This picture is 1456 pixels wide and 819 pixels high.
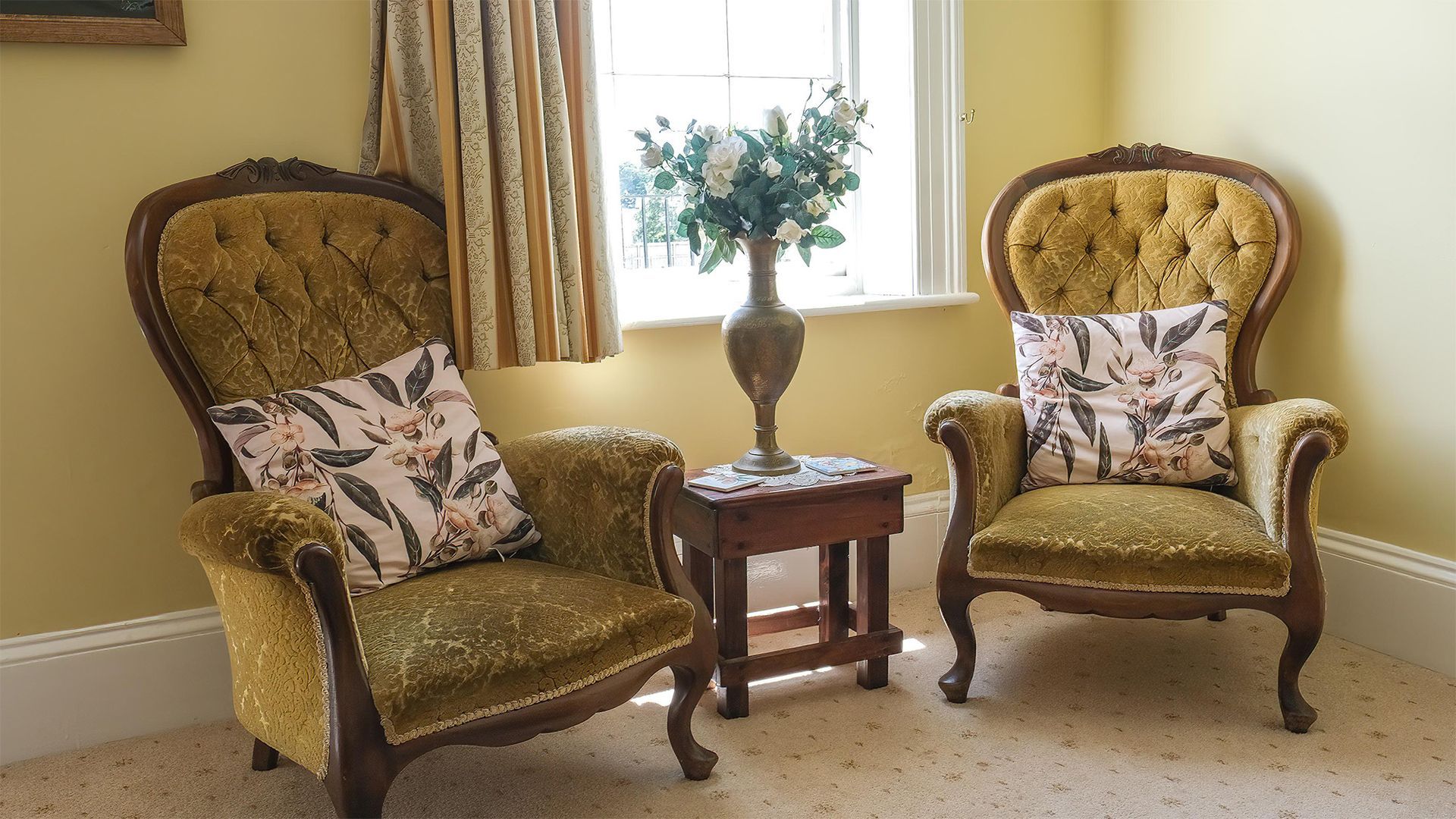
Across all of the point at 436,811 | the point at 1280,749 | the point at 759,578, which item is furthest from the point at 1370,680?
the point at 436,811

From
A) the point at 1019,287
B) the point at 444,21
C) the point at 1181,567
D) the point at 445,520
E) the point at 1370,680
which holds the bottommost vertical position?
the point at 1370,680

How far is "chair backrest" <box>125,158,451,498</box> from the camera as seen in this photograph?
2.00 meters

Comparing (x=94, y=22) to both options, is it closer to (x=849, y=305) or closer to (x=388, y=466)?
(x=388, y=466)

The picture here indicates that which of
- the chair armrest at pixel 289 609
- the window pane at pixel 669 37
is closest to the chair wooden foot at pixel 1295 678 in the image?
the chair armrest at pixel 289 609

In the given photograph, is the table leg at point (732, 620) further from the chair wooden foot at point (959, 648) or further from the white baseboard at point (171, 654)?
the white baseboard at point (171, 654)

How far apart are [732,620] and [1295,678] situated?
108 centimetres

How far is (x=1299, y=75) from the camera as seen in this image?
261 cm

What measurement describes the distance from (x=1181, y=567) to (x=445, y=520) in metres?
1.33

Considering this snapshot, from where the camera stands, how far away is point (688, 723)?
1982 mm

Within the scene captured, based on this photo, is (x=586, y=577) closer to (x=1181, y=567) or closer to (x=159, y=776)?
(x=159, y=776)

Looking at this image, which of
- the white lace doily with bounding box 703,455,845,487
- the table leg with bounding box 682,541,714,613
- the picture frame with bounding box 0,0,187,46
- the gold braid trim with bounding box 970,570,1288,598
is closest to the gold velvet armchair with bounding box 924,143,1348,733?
the gold braid trim with bounding box 970,570,1288,598

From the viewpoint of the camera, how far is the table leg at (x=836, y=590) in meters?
2.42

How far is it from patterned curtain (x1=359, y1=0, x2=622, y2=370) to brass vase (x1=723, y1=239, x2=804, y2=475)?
360 mm

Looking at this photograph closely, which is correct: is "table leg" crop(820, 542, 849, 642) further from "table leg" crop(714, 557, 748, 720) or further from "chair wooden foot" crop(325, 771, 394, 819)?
"chair wooden foot" crop(325, 771, 394, 819)
